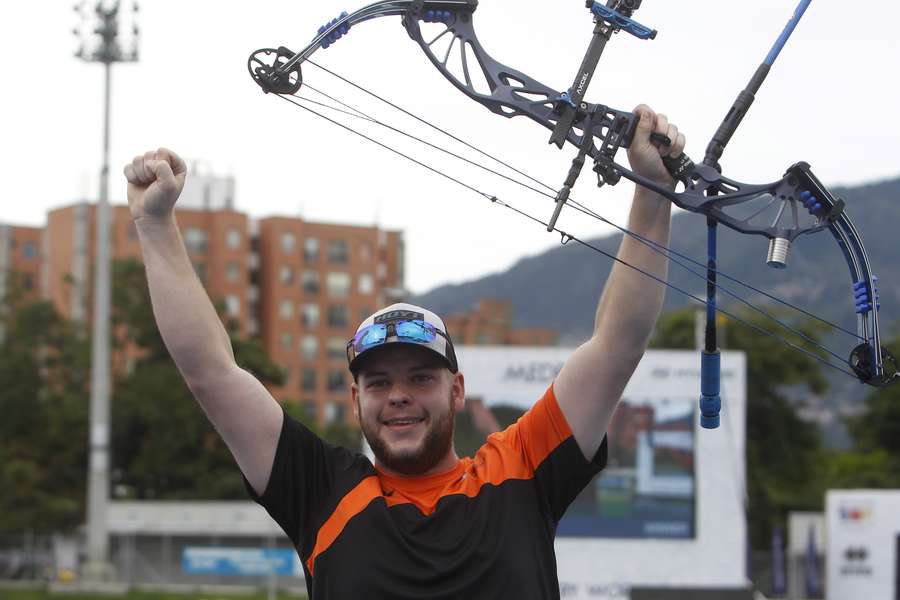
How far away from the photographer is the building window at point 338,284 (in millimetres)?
84562

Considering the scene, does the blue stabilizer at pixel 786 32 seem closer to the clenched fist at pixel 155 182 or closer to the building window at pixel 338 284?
the clenched fist at pixel 155 182

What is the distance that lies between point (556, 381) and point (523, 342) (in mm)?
100586

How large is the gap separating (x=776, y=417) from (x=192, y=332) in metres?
49.3

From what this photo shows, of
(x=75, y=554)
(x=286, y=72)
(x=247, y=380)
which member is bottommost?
(x=75, y=554)

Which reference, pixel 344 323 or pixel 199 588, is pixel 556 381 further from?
pixel 344 323

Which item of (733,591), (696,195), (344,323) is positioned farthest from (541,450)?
(344,323)

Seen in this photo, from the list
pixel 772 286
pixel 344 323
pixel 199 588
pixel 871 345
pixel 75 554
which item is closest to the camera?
pixel 871 345

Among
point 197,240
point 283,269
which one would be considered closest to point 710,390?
point 197,240

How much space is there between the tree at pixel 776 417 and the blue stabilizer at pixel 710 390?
1802 inches

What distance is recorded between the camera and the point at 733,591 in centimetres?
2245

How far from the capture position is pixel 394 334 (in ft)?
11.9

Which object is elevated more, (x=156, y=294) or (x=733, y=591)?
(x=156, y=294)

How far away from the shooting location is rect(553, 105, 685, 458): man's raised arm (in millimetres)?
3582

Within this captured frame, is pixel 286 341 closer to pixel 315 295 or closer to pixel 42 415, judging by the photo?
pixel 315 295
